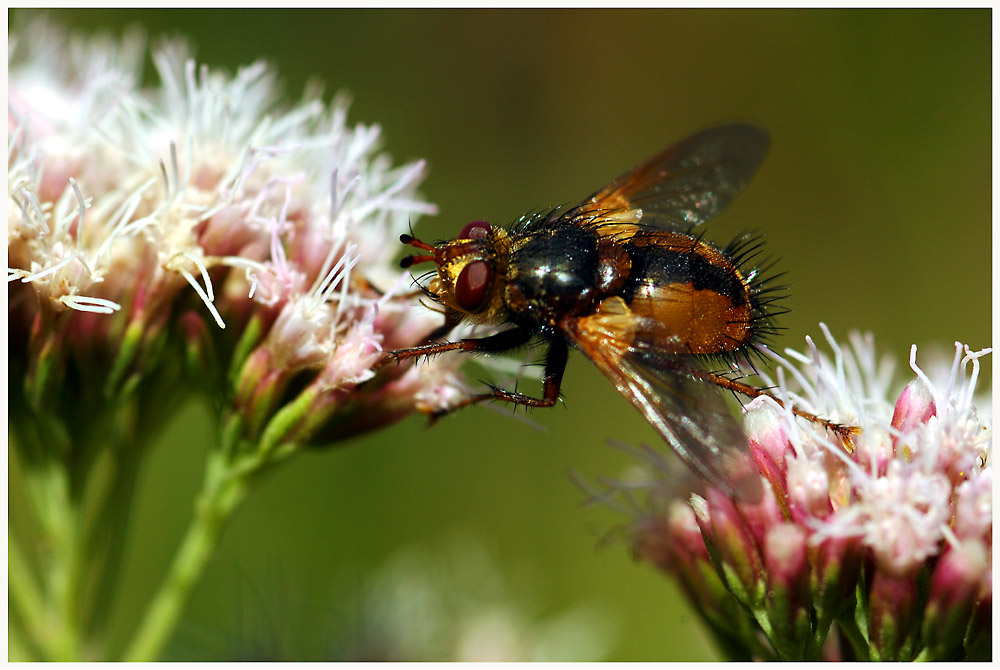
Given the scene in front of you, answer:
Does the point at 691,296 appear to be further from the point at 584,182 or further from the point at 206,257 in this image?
the point at 584,182

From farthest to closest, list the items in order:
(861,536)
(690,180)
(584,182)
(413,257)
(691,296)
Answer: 1. (584,182)
2. (690,180)
3. (413,257)
4. (691,296)
5. (861,536)

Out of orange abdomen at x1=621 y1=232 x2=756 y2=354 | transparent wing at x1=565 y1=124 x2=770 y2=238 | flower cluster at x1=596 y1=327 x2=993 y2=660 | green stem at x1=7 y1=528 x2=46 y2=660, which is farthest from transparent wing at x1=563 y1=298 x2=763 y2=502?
green stem at x1=7 y1=528 x2=46 y2=660

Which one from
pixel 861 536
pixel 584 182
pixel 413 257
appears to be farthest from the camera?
pixel 584 182

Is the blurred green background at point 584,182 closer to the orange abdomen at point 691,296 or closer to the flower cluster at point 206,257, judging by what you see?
the flower cluster at point 206,257

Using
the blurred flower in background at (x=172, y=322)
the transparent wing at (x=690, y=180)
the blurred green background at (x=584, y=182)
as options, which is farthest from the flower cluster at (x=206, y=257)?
the blurred green background at (x=584, y=182)

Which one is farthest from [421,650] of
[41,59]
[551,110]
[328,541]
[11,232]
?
[551,110]

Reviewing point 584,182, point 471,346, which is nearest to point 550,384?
point 471,346
